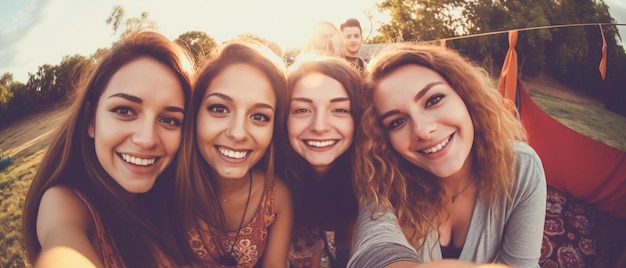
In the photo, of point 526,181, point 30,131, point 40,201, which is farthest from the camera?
point 30,131

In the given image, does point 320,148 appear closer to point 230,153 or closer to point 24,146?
point 230,153

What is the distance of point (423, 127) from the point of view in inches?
62.1

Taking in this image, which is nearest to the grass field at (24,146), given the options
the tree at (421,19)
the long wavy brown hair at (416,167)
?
the long wavy brown hair at (416,167)

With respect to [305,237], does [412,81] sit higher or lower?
higher

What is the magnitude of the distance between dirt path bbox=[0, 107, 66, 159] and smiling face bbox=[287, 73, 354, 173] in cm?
518

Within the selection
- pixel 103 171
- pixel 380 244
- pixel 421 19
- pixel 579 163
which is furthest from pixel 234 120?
pixel 421 19

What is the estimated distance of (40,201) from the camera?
139cm

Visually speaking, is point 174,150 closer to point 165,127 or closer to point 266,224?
point 165,127

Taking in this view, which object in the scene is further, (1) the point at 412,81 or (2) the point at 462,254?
(2) the point at 462,254

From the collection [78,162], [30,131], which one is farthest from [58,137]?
[30,131]

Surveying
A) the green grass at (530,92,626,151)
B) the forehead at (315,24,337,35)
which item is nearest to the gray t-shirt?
the forehead at (315,24,337,35)

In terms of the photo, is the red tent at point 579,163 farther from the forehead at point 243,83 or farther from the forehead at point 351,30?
the forehead at point 243,83

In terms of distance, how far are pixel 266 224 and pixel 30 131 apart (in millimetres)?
5843

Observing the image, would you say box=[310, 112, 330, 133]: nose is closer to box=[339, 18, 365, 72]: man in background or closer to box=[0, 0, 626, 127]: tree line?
box=[339, 18, 365, 72]: man in background
